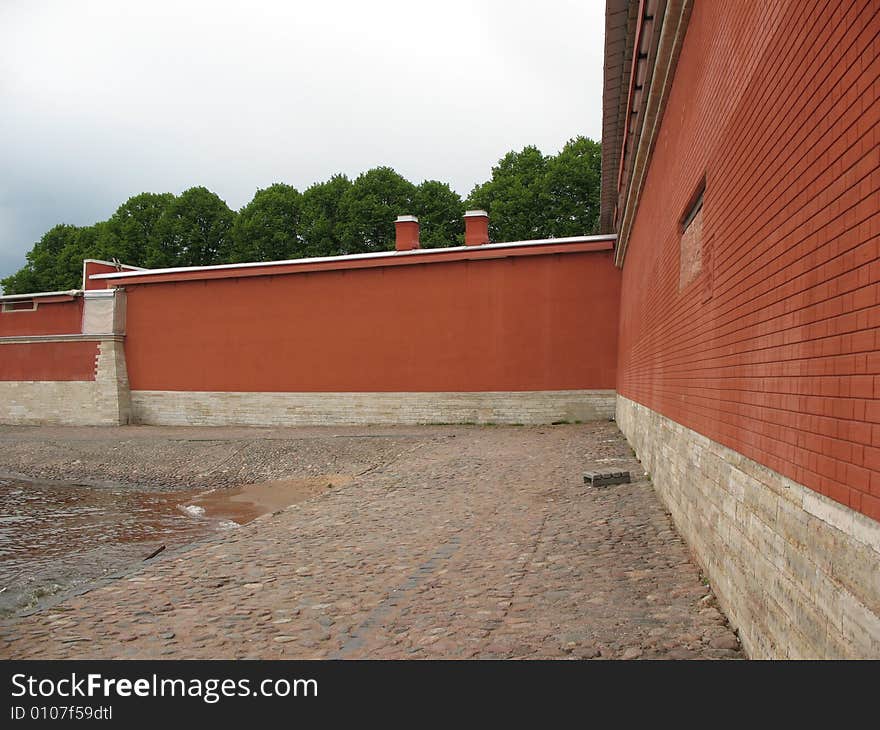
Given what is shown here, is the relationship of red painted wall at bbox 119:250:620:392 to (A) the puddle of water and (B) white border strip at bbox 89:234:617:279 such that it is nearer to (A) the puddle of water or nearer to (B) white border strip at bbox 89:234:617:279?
(B) white border strip at bbox 89:234:617:279

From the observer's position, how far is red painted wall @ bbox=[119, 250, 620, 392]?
58.1 feet

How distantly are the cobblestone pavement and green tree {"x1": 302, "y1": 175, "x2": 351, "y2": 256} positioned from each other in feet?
103

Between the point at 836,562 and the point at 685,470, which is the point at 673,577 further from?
the point at 836,562

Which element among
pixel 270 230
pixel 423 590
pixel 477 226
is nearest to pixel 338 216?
pixel 270 230

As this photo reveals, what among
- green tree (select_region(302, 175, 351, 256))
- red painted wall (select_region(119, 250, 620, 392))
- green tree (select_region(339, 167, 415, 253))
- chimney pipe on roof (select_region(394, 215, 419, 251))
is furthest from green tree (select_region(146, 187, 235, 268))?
chimney pipe on roof (select_region(394, 215, 419, 251))

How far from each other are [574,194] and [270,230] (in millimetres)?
16669

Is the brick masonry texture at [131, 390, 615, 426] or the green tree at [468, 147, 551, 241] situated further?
the green tree at [468, 147, 551, 241]

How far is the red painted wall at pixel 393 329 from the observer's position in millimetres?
17719

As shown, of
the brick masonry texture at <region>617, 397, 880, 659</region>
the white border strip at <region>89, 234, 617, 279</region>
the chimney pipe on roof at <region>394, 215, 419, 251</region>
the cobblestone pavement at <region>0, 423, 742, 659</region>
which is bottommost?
the cobblestone pavement at <region>0, 423, 742, 659</region>

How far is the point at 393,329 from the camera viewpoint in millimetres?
18984

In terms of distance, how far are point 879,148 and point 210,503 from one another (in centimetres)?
1125

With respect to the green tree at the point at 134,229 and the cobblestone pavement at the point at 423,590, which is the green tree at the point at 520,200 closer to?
the green tree at the point at 134,229

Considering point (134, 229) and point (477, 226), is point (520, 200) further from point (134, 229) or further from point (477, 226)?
point (134, 229)
